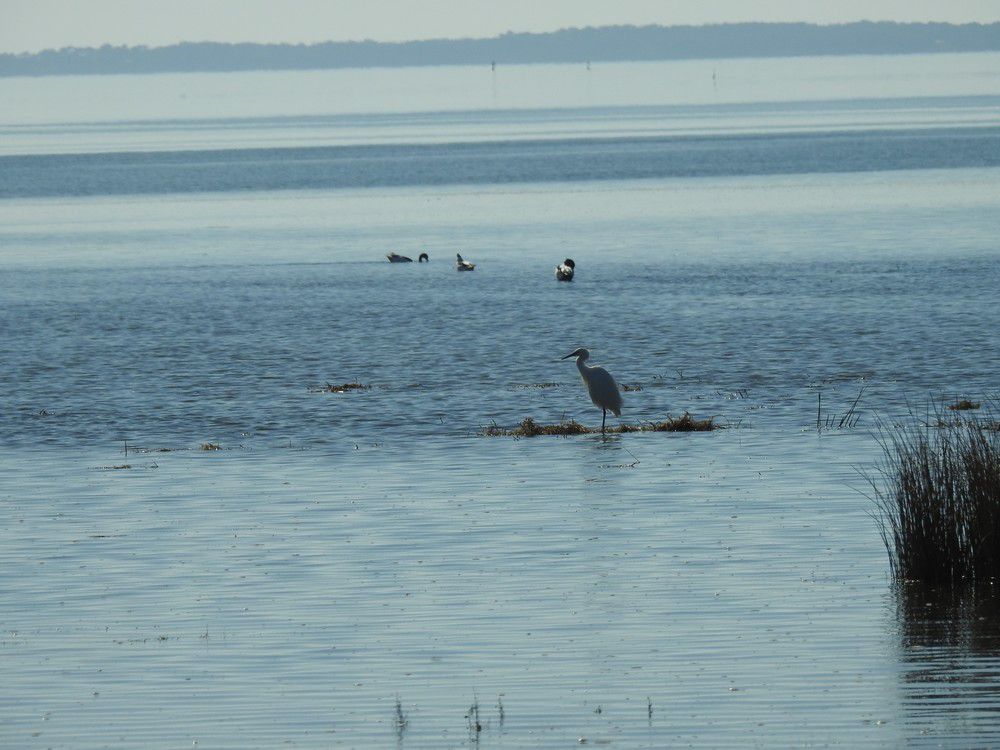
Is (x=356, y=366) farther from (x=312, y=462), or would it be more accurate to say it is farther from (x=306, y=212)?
(x=306, y=212)

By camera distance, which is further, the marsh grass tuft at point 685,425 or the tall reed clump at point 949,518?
the marsh grass tuft at point 685,425

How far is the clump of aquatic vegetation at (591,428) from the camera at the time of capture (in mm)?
23094

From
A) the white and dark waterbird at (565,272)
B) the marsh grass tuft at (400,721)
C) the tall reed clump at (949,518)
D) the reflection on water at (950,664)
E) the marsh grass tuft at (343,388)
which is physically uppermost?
the white and dark waterbird at (565,272)

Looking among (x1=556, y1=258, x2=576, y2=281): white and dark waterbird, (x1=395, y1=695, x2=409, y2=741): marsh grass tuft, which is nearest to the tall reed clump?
(x1=395, y1=695, x2=409, y2=741): marsh grass tuft

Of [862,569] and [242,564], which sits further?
[242,564]

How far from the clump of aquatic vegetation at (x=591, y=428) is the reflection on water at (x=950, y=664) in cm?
904

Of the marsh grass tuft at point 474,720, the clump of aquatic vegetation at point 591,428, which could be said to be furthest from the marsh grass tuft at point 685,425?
the marsh grass tuft at point 474,720

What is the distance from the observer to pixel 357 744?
10688 mm

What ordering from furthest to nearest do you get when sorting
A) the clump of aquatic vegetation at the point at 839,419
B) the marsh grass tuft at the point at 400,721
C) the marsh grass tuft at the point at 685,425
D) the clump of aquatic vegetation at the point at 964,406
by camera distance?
the clump of aquatic vegetation at the point at 964,406 → the marsh grass tuft at the point at 685,425 → the clump of aquatic vegetation at the point at 839,419 → the marsh grass tuft at the point at 400,721

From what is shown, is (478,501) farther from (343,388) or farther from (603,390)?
(343,388)

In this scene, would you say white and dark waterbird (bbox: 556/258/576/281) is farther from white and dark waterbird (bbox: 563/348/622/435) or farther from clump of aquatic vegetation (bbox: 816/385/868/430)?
white and dark waterbird (bbox: 563/348/622/435)

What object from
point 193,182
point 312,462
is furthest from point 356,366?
point 193,182

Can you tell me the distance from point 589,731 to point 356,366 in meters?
21.3

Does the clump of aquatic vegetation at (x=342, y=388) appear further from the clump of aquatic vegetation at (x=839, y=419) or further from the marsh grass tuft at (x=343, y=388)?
the clump of aquatic vegetation at (x=839, y=419)
